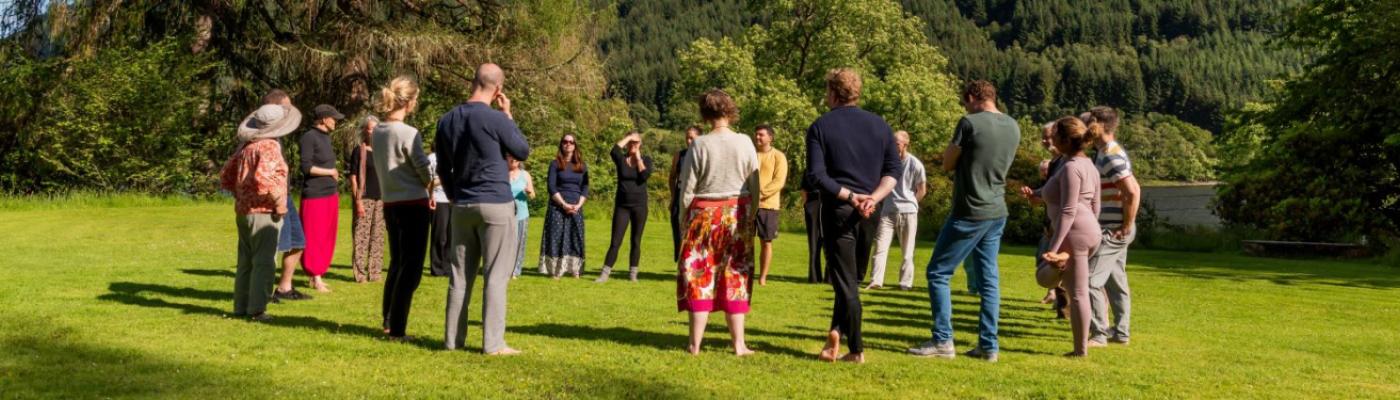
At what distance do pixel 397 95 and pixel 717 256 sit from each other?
2.31 meters

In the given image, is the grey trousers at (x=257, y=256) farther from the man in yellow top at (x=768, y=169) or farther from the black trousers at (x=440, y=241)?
the man in yellow top at (x=768, y=169)

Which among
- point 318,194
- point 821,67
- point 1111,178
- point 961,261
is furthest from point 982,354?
point 821,67

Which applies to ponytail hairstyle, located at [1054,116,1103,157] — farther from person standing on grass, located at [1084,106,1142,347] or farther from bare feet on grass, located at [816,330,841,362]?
bare feet on grass, located at [816,330,841,362]

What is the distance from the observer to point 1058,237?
7.29 metres

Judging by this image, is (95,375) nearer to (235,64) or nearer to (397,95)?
(397,95)

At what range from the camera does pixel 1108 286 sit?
841cm

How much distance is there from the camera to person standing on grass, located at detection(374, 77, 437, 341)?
295 inches

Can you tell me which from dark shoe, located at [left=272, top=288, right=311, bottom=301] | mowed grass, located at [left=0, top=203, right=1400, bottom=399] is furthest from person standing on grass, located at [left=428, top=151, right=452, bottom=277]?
dark shoe, located at [left=272, top=288, right=311, bottom=301]

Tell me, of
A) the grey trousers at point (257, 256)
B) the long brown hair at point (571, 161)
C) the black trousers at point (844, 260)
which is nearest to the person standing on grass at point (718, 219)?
the black trousers at point (844, 260)

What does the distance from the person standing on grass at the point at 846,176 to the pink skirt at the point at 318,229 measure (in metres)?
5.16

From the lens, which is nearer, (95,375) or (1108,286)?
(95,375)

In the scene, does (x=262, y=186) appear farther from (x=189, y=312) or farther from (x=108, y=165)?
(x=108, y=165)

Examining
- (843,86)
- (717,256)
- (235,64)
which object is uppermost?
(235,64)

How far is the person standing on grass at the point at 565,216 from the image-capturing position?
13.1 meters
